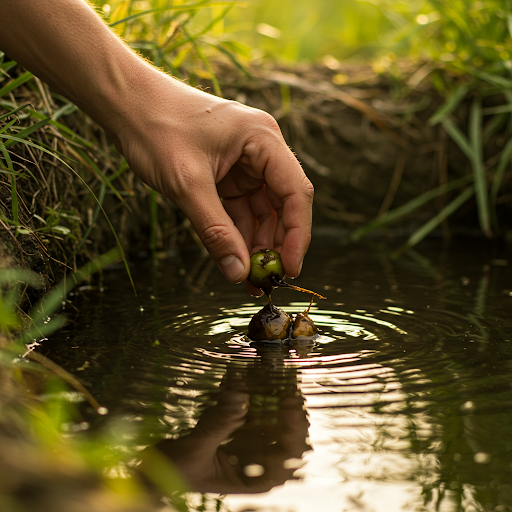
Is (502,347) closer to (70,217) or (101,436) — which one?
(101,436)

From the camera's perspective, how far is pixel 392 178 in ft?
13.3

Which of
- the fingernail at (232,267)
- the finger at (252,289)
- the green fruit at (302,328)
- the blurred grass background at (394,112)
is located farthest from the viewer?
the blurred grass background at (394,112)

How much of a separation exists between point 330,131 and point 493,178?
3.31ft

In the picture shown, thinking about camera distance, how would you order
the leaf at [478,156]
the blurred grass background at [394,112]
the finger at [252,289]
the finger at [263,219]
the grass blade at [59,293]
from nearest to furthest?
the grass blade at [59,293] < the finger at [252,289] < the finger at [263,219] < the blurred grass background at [394,112] < the leaf at [478,156]

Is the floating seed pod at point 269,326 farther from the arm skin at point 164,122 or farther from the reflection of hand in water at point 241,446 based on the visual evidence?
the reflection of hand in water at point 241,446

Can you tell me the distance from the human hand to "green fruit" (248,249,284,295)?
3cm

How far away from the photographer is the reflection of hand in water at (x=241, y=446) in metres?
1.10

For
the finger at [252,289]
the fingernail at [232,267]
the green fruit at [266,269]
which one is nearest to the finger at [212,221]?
the fingernail at [232,267]

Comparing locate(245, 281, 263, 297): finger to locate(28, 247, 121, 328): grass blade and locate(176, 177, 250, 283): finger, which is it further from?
locate(28, 247, 121, 328): grass blade

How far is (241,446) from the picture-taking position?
1.22 metres

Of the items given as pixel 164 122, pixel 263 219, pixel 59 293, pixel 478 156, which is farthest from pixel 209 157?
pixel 478 156

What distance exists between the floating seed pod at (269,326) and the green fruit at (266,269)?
75 millimetres

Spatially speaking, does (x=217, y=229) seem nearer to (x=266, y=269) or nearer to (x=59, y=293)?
(x=266, y=269)

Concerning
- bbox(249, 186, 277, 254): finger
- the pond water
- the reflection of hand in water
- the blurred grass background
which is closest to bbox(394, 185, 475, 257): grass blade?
the blurred grass background
